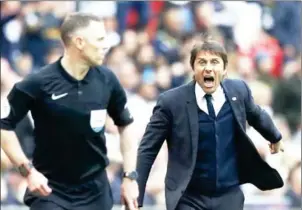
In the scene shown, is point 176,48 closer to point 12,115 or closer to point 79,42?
point 79,42

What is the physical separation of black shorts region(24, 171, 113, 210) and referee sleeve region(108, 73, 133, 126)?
0.40 metres

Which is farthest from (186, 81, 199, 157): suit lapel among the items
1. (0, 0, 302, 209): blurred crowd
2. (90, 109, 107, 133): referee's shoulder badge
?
(0, 0, 302, 209): blurred crowd

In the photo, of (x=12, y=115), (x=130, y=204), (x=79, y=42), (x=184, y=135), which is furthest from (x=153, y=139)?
(x=12, y=115)

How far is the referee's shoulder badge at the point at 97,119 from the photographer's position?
8.03m

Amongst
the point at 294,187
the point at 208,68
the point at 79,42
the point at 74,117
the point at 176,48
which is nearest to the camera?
the point at 208,68

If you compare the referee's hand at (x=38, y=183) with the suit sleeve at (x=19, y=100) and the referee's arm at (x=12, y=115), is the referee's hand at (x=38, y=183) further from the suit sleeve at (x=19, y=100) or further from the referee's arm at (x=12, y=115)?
the suit sleeve at (x=19, y=100)

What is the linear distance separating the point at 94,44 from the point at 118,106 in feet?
1.50

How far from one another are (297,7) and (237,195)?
Answer: 5.51 meters

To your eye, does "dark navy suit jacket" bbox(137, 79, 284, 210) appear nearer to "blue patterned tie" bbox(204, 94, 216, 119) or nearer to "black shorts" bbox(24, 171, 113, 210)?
"blue patterned tie" bbox(204, 94, 216, 119)

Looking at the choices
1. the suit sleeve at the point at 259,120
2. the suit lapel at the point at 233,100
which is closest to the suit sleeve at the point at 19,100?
the suit lapel at the point at 233,100

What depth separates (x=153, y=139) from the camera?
793 centimetres

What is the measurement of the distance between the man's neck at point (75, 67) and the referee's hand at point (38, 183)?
81 centimetres

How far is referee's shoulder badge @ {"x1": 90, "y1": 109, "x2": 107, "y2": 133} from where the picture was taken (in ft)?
26.3

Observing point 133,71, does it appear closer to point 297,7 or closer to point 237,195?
point 297,7
